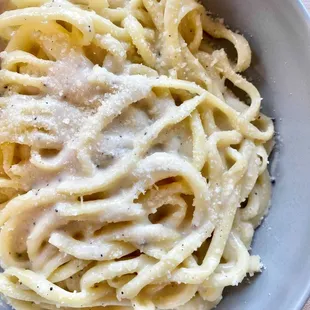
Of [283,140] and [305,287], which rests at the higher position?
[283,140]

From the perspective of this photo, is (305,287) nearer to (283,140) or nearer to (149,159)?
(283,140)

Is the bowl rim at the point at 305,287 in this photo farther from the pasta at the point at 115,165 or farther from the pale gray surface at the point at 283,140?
Answer: the pasta at the point at 115,165

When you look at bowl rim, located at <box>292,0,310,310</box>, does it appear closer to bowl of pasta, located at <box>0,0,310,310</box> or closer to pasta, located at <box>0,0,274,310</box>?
bowl of pasta, located at <box>0,0,310,310</box>

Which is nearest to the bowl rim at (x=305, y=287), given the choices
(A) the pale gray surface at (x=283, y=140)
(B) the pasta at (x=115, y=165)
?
(A) the pale gray surface at (x=283, y=140)

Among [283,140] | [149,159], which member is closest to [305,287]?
[283,140]

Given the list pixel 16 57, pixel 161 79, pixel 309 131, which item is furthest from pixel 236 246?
pixel 16 57

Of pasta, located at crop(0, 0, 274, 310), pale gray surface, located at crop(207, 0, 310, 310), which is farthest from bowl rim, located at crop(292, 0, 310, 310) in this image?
pasta, located at crop(0, 0, 274, 310)

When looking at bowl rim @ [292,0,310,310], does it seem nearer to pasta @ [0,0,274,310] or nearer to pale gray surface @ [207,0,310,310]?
pale gray surface @ [207,0,310,310]
